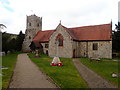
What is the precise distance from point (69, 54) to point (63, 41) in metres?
3.64

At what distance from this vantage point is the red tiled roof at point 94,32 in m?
27.9

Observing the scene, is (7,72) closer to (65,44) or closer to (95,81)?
(95,81)

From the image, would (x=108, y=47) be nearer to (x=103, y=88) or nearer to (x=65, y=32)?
(x=65, y=32)

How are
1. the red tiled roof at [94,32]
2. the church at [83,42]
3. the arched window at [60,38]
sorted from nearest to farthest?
the church at [83,42] < the red tiled roof at [94,32] < the arched window at [60,38]

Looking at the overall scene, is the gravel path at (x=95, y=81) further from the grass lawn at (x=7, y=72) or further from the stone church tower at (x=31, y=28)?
the stone church tower at (x=31, y=28)

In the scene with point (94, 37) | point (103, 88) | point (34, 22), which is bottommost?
point (103, 88)

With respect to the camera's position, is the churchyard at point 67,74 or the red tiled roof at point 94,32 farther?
the red tiled roof at point 94,32

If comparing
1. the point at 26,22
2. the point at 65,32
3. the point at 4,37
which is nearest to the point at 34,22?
the point at 26,22

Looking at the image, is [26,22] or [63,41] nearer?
[63,41]

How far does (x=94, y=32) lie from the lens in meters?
30.0

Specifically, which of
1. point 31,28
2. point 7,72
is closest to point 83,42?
point 7,72

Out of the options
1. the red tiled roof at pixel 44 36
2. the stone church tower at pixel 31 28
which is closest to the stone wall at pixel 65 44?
the red tiled roof at pixel 44 36

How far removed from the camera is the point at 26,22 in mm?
48094

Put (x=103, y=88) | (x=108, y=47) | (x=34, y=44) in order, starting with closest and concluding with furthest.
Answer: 1. (x=103, y=88)
2. (x=108, y=47)
3. (x=34, y=44)
